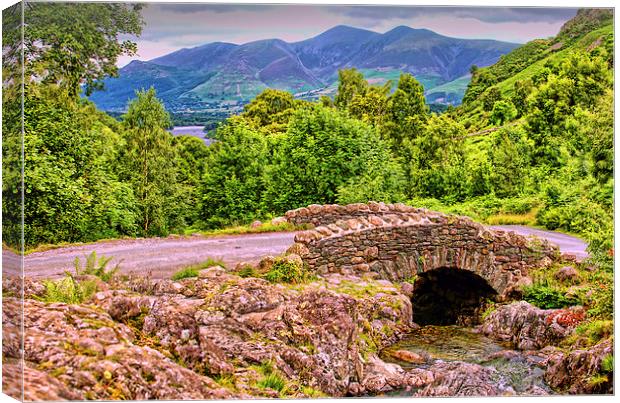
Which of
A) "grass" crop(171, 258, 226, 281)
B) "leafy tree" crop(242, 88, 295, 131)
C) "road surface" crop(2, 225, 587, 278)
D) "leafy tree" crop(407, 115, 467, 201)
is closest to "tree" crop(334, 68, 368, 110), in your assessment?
"leafy tree" crop(242, 88, 295, 131)

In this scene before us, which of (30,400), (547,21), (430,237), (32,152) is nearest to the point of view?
(30,400)

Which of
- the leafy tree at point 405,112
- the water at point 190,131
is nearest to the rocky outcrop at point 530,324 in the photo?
the leafy tree at point 405,112

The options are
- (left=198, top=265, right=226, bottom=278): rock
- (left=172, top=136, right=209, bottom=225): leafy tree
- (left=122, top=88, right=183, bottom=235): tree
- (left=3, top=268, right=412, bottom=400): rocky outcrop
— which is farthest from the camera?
(left=172, top=136, right=209, bottom=225): leafy tree

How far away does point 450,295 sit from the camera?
1357cm

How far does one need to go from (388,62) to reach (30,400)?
6453mm

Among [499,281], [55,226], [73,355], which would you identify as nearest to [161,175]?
[55,226]

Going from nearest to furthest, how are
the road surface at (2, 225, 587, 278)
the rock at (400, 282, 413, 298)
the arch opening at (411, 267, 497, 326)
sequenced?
the road surface at (2, 225, 587, 278), the rock at (400, 282, 413, 298), the arch opening at (411, 267, 497, 326)

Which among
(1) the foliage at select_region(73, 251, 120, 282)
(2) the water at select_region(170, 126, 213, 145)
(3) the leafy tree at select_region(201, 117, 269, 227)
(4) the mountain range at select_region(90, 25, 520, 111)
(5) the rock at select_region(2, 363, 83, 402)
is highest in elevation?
(4) the mountain range at select_region(90, 25, 520, 111)

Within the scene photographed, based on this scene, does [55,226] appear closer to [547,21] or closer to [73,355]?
[73,355]

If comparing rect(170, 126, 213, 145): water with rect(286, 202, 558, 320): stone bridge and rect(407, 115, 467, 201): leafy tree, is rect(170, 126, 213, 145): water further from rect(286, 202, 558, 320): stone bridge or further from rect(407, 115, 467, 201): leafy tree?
rect(407, 115, 467, 201): leafy tree

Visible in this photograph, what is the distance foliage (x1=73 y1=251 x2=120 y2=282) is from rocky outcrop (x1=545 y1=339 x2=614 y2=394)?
5.73 metres

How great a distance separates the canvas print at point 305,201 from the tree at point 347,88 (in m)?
0.02

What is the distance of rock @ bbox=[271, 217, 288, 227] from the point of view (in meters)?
12.4

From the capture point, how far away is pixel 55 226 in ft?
35.8
